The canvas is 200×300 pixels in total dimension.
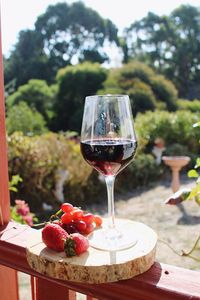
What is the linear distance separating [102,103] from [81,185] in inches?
158

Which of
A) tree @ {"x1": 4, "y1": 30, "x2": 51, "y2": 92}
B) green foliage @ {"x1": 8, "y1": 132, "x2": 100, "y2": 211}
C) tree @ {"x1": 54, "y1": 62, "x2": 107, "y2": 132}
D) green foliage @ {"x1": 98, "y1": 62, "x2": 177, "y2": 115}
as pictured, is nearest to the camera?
green foliage @ {"x1": 8, "y1": 132, "x2": 100, "y2": 211}

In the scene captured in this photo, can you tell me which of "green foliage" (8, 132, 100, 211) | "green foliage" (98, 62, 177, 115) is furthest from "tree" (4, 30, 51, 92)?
"green foliage" (8, 132, 100, 211)

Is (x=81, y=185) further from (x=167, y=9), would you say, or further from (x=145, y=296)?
(x=167, y=9)

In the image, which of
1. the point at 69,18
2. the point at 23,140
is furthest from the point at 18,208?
the point at 69,18

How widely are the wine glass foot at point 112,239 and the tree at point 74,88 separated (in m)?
8.35

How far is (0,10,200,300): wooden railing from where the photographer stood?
0.57 m

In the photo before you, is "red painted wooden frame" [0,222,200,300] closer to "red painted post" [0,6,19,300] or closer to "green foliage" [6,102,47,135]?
"red painted post" [0,6,19,300]

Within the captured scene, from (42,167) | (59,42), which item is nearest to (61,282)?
(42,167)

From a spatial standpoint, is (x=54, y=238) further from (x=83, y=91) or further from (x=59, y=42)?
(x=59, y=42)

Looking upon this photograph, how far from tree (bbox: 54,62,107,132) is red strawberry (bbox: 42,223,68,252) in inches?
331

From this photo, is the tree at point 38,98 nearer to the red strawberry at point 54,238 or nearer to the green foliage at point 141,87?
the green foliage at point 141,87

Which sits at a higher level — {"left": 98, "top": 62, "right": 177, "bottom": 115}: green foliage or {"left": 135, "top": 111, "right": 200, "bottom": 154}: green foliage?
{"left": 98, "top": 62, "right": 177, "bottom": 115}: green foliage

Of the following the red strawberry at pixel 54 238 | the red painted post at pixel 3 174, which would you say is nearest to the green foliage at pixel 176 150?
the red painted post at pixel 3 174

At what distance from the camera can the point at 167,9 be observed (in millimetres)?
17297
